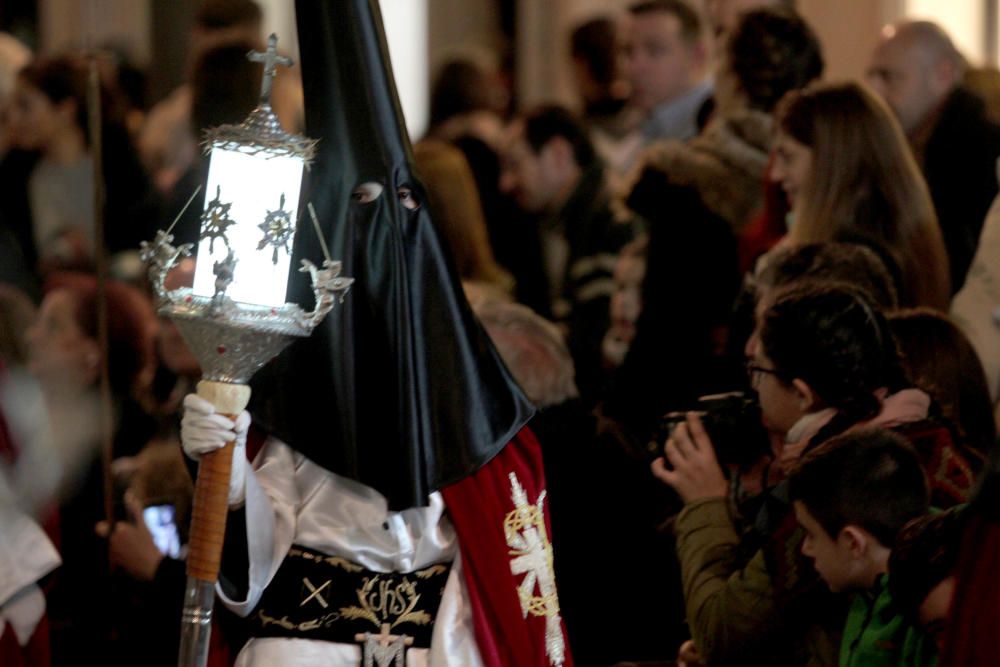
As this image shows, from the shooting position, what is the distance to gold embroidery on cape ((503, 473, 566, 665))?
4094 millimetres

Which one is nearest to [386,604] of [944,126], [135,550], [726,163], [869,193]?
[135,550]

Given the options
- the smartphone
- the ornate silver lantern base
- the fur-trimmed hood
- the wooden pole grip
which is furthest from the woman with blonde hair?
the wooden pole grip

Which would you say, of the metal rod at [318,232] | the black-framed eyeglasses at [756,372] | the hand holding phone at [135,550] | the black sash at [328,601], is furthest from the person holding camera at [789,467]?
the hand holding phone at [135,550]

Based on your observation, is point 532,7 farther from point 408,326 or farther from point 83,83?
point 408,326

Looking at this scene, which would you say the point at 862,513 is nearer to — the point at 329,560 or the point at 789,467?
the point at 789,467

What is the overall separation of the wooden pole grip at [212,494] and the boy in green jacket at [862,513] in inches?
47.5

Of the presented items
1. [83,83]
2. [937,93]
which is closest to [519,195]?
[83,83]

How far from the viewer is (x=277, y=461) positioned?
4035 mm

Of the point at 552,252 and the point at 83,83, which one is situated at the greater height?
the point at 83,83

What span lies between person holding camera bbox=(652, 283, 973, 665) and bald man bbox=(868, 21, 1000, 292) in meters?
1.82

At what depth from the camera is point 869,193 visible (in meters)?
5.49

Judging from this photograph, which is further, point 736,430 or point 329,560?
point 736,430

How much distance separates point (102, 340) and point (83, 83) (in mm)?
3245

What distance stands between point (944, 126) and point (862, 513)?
257 centimetres
